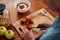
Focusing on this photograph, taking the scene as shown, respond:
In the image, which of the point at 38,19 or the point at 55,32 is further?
the point at 38,19

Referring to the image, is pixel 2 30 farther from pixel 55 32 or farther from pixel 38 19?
pixel 55 32

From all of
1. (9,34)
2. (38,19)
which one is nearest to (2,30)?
(9,34)

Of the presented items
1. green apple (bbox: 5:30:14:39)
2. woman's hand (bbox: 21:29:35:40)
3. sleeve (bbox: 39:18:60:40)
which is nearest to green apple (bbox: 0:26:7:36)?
green apple (bbox: 5:30:14:39)

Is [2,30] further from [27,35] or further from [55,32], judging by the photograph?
[55,32]

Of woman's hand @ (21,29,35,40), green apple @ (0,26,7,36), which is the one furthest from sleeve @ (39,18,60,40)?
green apple @ (0,26,7,36)

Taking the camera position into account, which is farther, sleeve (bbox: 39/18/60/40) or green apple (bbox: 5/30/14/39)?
green apple (bbox: 5/30/14/39)

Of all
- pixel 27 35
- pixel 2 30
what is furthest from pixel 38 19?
pixel 2 30

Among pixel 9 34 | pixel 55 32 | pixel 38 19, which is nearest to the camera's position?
pixel 55 32

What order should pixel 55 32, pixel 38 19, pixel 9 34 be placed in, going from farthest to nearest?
pixel 38 19 → pixel 9 34 → pixel 55 32

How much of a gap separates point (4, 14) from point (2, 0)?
1.66 ft

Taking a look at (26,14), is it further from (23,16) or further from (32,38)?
(32,38)

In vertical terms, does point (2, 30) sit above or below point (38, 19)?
below

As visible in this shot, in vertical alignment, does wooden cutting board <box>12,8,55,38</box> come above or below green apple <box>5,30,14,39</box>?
above

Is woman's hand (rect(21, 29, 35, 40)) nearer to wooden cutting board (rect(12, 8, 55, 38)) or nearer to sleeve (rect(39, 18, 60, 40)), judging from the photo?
wooden cutting board (rect(12, 8, 55, 38))
